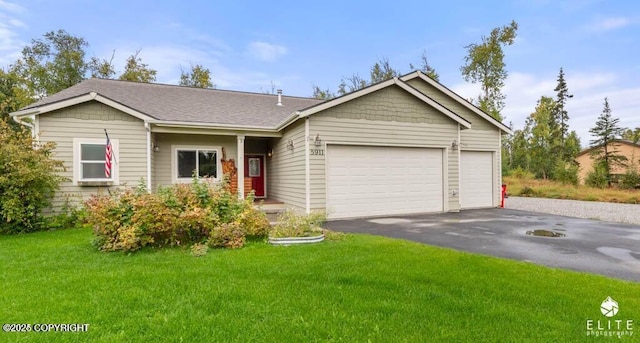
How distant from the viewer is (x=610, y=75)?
1884 centimetres

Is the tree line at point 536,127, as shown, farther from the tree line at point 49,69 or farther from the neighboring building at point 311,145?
the tree line at point 49,69

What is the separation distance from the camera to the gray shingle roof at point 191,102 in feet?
35.8

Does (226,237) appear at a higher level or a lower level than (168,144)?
lower

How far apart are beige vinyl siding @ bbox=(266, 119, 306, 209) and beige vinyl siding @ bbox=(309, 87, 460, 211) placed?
57 cm

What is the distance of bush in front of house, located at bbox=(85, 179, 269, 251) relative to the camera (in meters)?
5.76

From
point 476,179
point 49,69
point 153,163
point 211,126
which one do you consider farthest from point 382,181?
point 49,69

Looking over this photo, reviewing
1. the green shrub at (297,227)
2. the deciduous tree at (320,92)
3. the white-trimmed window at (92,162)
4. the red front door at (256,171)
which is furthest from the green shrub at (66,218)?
the deciduous tree at (320,92)

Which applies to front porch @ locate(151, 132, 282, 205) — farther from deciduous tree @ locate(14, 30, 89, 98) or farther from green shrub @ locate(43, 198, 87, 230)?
deciduous tree @ locate(14, 30, 89, 98)

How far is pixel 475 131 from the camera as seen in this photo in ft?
42.9

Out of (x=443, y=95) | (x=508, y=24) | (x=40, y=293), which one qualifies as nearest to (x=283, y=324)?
(x=40, y=293)

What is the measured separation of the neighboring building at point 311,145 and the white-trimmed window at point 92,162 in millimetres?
25

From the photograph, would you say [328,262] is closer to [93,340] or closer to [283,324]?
[283,324]

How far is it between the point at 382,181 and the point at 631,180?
1943 centimetres

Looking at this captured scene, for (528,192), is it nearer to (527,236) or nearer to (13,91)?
(527,236)
